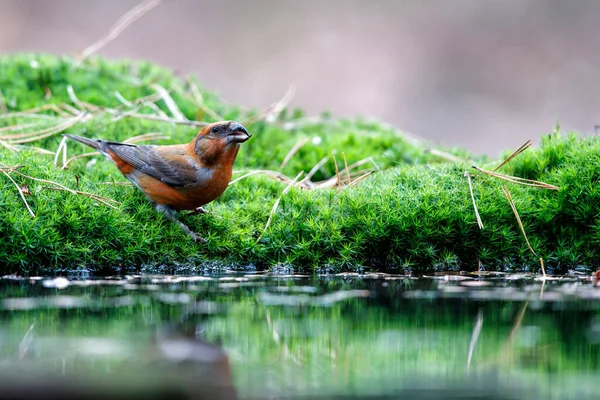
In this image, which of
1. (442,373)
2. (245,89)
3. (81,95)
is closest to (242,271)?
(442,373)

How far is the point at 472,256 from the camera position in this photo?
6176 millimetres

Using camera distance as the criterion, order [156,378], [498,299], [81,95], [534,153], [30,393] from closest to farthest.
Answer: [30,393]
[156,378]
[498,299]
[534,153]
[81,95]

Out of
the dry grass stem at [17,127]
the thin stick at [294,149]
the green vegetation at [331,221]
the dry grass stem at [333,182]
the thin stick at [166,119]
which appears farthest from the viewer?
the thin stick at [166,119]

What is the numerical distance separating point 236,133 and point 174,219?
0.83 m

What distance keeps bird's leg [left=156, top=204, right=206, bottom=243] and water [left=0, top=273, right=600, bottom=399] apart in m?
0.61

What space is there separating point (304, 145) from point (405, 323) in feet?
14.7

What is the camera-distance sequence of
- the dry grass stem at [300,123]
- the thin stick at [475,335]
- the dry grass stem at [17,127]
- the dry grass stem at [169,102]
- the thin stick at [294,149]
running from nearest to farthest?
the thin stick at [475,335] → the dry grass stem at [17,127] → the thin stick at [294,149] → the dry grass stem at [169,102] → the dry grass stem at [300,123]

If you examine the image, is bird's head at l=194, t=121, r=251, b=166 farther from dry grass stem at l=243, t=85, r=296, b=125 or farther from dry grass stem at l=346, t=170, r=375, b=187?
dry grass stem at l=243, t=85, r=296, b=125

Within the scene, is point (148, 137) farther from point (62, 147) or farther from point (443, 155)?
point (443, 155)

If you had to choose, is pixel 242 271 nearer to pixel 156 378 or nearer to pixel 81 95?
pixel 156 378

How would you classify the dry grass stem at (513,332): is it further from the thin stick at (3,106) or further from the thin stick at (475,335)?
the thin stick at (3,106)

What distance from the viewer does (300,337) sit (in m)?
3.93

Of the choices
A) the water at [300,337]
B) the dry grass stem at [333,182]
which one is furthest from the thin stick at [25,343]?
the dry grass stem at [333,182]

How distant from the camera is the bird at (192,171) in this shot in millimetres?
6082
